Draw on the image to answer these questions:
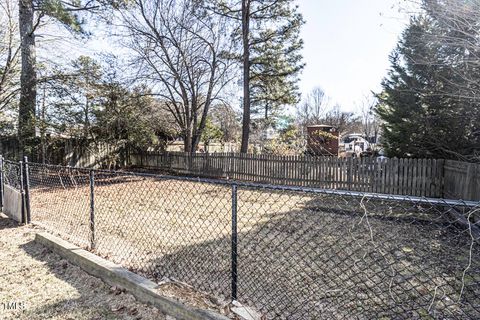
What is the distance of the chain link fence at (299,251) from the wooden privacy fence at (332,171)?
1.63 meters

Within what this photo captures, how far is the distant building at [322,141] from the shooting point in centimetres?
1753

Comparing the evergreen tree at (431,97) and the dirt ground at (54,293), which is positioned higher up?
the evergreen tree at (431,97)

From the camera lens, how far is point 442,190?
753 centimetres

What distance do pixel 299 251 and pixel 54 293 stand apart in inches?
98.6

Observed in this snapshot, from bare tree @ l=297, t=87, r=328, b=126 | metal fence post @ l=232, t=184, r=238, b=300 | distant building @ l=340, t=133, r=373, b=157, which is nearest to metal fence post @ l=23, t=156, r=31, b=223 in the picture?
metal fence post @ l=232, t=184, r=238, b=300

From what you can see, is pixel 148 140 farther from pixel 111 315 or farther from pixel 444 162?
pixel 111 315

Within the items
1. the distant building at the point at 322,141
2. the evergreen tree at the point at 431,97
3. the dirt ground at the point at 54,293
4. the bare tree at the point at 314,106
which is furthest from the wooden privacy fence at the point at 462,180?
the bare tree at the point at 314,106

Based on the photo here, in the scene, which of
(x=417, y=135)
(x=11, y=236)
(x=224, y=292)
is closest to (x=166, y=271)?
(x=224, y=292)

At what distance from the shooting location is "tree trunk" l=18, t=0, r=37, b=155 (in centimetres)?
1108

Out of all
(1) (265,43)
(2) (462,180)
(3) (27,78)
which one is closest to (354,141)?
(1) (265,43)

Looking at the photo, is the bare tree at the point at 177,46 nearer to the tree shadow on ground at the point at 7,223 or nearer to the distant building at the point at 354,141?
the tree shadow on ground at the point at 7,223

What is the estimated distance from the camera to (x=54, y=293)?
2.73 m

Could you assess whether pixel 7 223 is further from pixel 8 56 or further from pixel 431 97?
pixel 431 97

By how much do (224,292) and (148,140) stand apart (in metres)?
12.9
